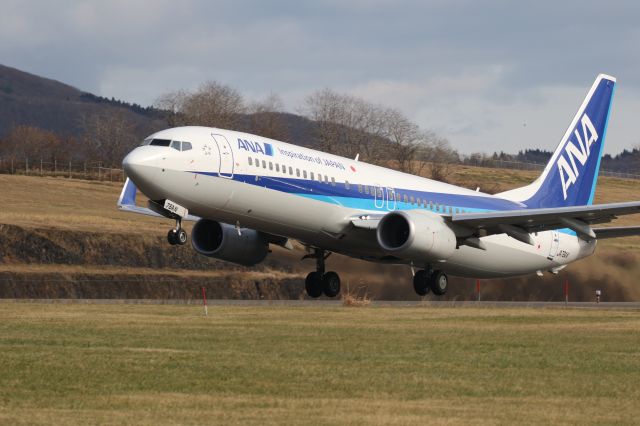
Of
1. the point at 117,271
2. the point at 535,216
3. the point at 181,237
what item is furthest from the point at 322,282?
the point at 117,271

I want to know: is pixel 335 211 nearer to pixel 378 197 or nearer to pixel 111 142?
pixel 378 197

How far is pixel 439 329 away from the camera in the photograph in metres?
38.4

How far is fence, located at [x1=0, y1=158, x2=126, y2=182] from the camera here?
11056cm

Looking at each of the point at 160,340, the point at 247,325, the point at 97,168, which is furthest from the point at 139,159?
the point at 97,168

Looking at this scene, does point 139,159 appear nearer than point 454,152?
Yes

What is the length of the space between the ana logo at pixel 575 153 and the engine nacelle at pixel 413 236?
12.7m

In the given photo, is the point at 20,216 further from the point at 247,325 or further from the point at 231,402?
the point at 231,402

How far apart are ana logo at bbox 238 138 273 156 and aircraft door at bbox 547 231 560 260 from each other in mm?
15191

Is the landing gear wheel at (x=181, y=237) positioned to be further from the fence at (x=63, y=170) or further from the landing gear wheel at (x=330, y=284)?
the fence at (x=63, y=170)

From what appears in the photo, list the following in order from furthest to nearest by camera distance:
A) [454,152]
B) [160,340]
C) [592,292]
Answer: [454,152] < [592,292] < [160,340]

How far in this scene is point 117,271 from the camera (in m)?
65.2

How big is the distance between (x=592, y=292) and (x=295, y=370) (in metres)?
36.1

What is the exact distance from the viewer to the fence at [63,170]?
4353 inches

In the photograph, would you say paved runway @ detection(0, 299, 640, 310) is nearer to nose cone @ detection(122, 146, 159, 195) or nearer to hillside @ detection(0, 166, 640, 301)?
hillside @ detection(0, 166, 640, 301)
